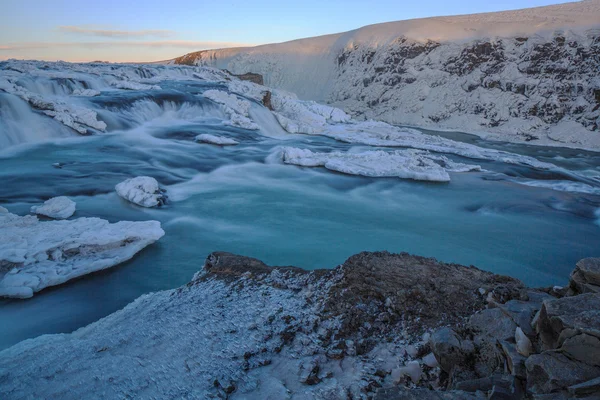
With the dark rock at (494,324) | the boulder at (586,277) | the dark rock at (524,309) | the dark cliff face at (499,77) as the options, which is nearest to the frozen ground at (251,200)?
the dark rock at (494,324)

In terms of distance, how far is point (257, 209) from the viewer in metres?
5.69

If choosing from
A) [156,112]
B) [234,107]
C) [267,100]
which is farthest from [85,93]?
[267,100]

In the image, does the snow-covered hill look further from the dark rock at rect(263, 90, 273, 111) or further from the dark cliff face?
the dark rock at rect(263, 90, 273, 111)

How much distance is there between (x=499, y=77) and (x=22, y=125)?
18685 mm

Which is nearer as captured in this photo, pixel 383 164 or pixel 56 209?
pixel 56 209

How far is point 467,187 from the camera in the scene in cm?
737

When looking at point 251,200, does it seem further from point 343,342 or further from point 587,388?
point 587,388

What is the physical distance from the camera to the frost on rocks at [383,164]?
7.66 m

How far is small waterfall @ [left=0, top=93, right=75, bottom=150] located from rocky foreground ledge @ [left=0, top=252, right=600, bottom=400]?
6834 mm

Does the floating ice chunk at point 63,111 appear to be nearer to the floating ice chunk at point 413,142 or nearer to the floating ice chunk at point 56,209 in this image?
the floating ice chunk at point 56,209

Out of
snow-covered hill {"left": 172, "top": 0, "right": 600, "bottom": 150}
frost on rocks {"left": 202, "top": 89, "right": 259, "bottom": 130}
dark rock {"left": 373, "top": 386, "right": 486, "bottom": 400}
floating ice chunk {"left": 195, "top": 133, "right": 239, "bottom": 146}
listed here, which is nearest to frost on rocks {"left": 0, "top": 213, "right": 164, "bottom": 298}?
dark rock {"left": 373, "top": 386, "right": 486, "bottom": 400}

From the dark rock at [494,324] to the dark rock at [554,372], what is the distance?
0.84ft

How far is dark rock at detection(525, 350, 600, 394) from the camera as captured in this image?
3.51 feet

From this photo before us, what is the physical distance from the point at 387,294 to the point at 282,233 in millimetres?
2936
